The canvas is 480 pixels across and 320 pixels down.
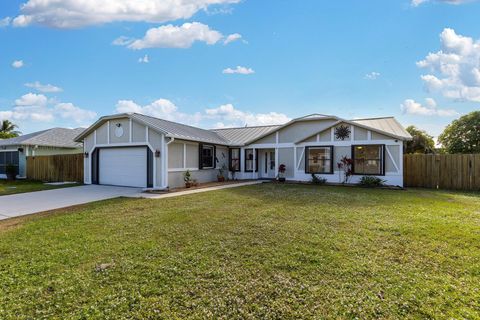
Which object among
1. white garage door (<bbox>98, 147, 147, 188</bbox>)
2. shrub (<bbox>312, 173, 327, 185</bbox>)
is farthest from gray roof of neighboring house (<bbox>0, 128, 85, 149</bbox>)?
shrub (<bbox>312, 173, 327, 185</bbox>)

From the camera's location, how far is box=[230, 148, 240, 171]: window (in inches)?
718

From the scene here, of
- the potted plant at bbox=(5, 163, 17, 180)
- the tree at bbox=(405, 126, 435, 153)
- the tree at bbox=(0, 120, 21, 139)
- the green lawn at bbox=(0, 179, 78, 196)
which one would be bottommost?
the green lawn at bbox=(0, 179, 78, 196)

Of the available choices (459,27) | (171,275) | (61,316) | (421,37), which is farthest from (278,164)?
(61,316)

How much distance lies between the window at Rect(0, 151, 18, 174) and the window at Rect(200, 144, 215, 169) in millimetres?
14752

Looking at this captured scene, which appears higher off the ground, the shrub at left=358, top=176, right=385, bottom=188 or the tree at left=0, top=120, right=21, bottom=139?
the tree at left=0, top=120, right=21, bottom=139

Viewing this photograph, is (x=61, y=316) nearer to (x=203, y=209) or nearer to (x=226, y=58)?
(x=203, y=209)

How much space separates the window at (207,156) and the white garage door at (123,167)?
323cm

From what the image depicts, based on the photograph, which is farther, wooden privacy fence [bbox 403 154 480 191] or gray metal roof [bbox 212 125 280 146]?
gray metal roof [bbox 212 125 280 146]

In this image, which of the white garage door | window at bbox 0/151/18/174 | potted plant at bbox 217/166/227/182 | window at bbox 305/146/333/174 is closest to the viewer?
the white garage door

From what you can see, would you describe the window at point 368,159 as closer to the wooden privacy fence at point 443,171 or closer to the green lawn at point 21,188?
the wooden privacy fence at point 443,171

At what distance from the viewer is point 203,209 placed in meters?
7.83

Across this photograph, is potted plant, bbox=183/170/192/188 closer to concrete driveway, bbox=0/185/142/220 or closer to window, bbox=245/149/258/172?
concrete driveway, bbox=0/185/142/220

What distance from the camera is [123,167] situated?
1434cm

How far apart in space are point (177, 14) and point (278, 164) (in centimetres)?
975
